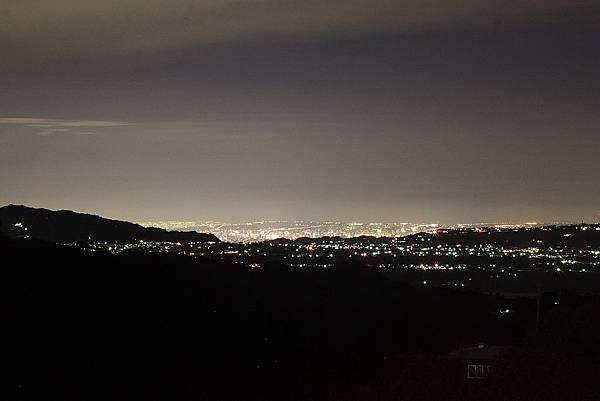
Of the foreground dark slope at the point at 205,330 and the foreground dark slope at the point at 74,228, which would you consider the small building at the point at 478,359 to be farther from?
the foreground dark slope at the point at 74,228

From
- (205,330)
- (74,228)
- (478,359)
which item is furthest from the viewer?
(74,228)

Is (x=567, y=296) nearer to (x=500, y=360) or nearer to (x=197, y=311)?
(x=197, y=311)

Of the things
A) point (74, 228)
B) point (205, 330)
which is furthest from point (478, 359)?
point (74, 228)

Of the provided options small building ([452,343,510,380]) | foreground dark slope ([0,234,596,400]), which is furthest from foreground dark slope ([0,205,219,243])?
small building ([452,343,510,380])

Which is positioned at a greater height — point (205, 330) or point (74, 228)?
point (74, 228)

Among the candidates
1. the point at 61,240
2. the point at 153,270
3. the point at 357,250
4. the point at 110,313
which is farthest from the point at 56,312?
the point at 357,250

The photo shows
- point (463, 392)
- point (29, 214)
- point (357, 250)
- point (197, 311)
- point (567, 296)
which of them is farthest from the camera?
point (357, 250)

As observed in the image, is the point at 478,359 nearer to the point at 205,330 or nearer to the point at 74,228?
the point at 205,330
